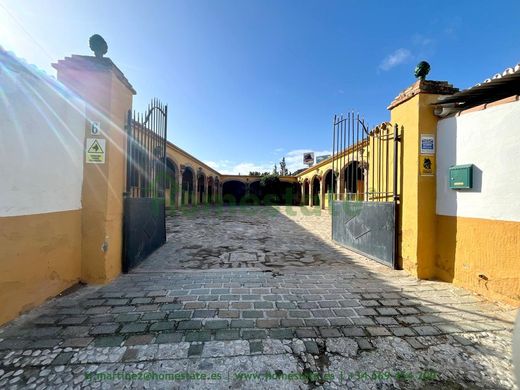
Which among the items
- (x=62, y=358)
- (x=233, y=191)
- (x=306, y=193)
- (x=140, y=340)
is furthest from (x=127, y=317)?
(x=233, y=191)

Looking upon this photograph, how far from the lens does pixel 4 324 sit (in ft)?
7.11

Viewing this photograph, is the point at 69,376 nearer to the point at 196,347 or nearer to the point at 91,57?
the point at 196,347

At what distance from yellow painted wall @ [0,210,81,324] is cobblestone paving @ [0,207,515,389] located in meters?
0.19

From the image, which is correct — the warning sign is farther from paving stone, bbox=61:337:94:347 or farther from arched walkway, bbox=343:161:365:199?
arched walkway, bbox=343:161:365:199

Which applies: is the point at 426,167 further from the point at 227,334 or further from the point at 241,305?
the point at 227,334

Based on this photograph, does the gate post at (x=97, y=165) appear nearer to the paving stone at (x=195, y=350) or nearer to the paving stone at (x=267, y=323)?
the paving stone at (x=195, y=350)

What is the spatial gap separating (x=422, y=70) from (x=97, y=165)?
5.29m

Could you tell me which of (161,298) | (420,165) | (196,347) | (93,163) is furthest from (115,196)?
(420,165)

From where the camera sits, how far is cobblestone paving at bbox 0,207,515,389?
1.61 meters

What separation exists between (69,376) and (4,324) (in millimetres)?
1290

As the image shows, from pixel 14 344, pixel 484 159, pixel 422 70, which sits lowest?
pixel 14 344

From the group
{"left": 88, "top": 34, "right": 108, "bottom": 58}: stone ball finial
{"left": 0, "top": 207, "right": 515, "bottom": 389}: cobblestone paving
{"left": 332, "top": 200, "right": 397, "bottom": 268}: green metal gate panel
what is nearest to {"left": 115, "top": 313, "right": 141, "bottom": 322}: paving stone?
{"left": 0, "top": 207, "right": 515, "bottom": 389}: cobblestone paving

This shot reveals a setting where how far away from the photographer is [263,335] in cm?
204

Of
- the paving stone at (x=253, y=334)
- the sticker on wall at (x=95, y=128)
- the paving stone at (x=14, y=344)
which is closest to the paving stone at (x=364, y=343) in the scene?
the paving stone at (x=253, y=334)
